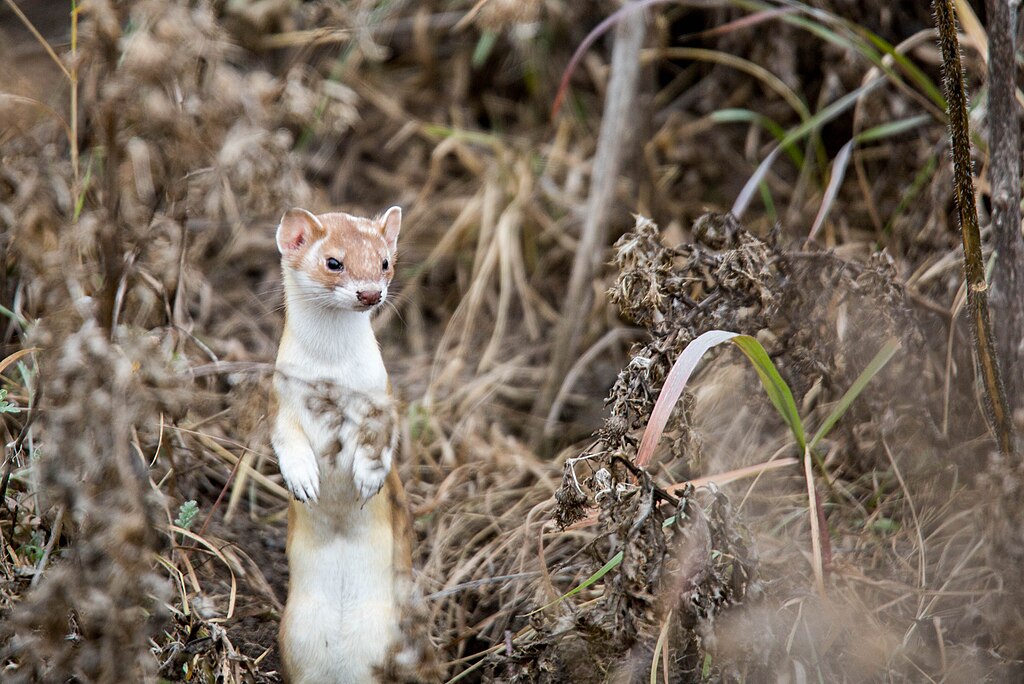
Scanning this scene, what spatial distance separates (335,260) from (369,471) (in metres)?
0.64

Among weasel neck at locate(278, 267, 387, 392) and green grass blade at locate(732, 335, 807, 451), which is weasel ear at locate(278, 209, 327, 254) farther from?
green grass blade at locate(732, 335, 807, 451)

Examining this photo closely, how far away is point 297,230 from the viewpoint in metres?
3.05

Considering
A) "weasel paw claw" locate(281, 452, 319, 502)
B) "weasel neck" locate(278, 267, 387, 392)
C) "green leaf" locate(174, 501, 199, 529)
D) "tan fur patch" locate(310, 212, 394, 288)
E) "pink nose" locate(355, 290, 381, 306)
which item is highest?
"tan fur patch" locate(310, 212, 394, 288)

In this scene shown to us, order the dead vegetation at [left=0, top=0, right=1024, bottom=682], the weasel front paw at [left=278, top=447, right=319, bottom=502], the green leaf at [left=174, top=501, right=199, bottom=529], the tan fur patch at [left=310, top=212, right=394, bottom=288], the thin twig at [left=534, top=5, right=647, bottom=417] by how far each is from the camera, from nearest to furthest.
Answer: the dead vegetation at [left=0, top=0, right=1024, bottom=682], the weasel front paw at [left=278, top=447, right=319, bottom=502], the tan fur patch at [left=310, top=212, right=394, bottom=288], the green leaf at [left=174, top=501, right=199, bottom=529], the thin twig at [left=534, top=5, right=647, bottom=417]

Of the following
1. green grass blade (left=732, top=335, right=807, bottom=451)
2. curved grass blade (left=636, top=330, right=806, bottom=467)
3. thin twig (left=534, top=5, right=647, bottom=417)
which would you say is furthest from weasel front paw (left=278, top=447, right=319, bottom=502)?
thin twig (left=534, top=5, right=647, bottom=417)

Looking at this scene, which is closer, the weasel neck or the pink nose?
the pink nose

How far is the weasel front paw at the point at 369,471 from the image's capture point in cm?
283

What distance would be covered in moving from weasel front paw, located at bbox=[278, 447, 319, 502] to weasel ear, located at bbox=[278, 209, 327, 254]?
2.14 ft

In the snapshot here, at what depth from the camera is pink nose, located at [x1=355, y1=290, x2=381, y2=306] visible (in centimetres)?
287

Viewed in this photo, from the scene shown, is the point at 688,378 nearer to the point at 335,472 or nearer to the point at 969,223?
the point at 969,223

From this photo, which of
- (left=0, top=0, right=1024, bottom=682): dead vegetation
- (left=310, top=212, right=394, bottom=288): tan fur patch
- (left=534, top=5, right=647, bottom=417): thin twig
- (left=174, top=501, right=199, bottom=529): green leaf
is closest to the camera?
(left=0, top=0, right=1024, bottom=682): dead vegetation

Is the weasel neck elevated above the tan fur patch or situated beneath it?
situated beneath

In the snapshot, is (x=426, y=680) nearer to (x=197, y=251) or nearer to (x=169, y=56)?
(x=169, y=56)

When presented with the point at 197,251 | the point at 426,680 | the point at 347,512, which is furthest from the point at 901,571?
the point at 197,251
